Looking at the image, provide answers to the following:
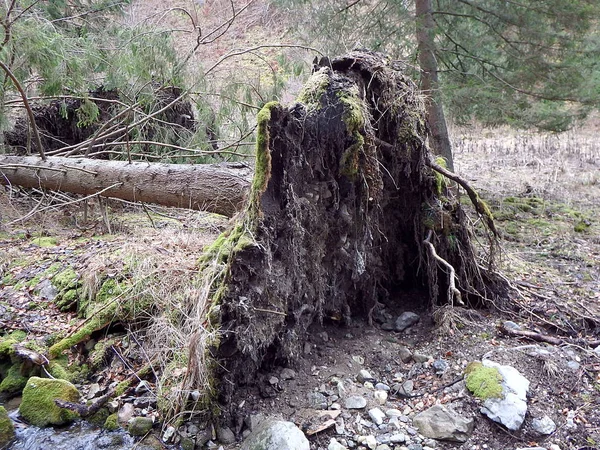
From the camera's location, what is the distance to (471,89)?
7527 mm

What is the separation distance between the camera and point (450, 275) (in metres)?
3.66

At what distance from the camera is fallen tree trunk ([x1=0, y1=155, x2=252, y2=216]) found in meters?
4.73

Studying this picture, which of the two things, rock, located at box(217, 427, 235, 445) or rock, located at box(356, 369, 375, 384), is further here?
rock, located at box(356, 369, 375, 384)

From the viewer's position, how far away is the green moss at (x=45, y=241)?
5.24 metres

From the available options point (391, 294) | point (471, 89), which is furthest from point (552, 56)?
point (391, 294)

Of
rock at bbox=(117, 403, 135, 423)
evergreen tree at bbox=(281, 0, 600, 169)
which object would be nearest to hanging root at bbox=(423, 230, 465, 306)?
rock at bbox=(117, 403, 135, 423)

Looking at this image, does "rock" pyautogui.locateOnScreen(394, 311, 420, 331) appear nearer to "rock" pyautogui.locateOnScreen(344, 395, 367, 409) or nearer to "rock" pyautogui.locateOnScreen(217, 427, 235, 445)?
"rock" pyautogui.locateOnScreen(344, 395, 367, 409)

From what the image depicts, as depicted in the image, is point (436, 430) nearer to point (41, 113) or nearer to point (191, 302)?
point (191, 302)

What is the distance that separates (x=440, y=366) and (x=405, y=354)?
0.85 ft

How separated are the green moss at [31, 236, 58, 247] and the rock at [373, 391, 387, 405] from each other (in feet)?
13.2

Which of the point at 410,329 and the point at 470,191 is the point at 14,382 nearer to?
the point at 410,329

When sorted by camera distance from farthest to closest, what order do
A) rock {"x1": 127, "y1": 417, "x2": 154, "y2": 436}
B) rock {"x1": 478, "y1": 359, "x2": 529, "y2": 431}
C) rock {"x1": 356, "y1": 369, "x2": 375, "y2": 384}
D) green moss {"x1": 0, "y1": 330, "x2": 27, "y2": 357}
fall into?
green moss {"x1": 0, "y1": 330, "x2": 27, "y2": 357} < rock {"x1": 356, "y1": 369, "x2": 375, "y2": 384} < rock {"x1": 127, "y1": 417, "x2": 154, "y2": 436} < rock {"x1": 478, "y1": 359, "x2": 529, "y2": 431}

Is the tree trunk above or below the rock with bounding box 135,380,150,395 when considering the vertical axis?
above

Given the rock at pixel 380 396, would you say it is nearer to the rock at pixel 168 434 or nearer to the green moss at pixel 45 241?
the rock at pixel 168 434
